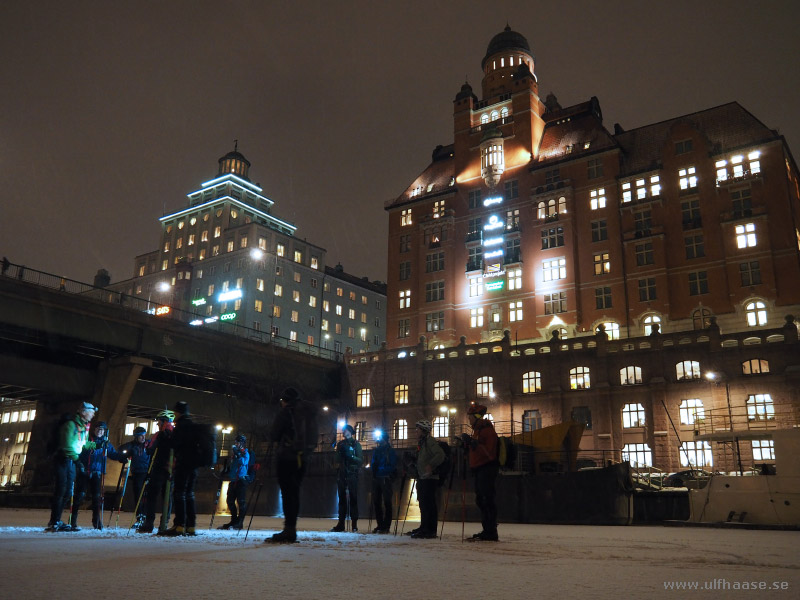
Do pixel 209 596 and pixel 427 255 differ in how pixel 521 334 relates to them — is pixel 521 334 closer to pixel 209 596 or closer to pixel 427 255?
pixel 427 255

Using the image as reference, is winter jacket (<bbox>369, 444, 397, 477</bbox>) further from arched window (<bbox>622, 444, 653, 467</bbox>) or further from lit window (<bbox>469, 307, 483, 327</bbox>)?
lit window (<bbox>469, 307, 483, 327</bbox>)

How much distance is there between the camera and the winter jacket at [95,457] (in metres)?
13.8

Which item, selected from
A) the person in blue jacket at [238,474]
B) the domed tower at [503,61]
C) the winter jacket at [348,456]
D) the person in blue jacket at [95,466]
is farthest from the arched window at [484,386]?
the person in blue jacket at [95,466]

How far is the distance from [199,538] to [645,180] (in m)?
52.6

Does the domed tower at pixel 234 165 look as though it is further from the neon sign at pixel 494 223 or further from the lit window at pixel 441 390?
the lit window at pixel 441 390

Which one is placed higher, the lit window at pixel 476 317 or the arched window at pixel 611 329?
the lit window at pixel 476 317

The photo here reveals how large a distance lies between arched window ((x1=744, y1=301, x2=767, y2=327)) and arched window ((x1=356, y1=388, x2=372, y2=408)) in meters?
30.5

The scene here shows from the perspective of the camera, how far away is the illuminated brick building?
4884cm

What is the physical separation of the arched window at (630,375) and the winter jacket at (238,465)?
3444 cm

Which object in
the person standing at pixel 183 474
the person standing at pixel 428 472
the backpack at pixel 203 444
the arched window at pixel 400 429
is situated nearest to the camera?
the person standing at pixel 183 474

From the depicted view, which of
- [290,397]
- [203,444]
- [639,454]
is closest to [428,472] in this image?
[290,397]

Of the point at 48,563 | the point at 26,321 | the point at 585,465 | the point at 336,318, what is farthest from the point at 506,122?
the point at 48,563

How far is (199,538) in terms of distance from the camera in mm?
10406

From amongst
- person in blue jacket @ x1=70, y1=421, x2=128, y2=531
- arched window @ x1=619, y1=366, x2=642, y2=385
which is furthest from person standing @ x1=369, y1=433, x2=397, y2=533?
arched window @ x1=619, y1=366, x2=642, y2=385
